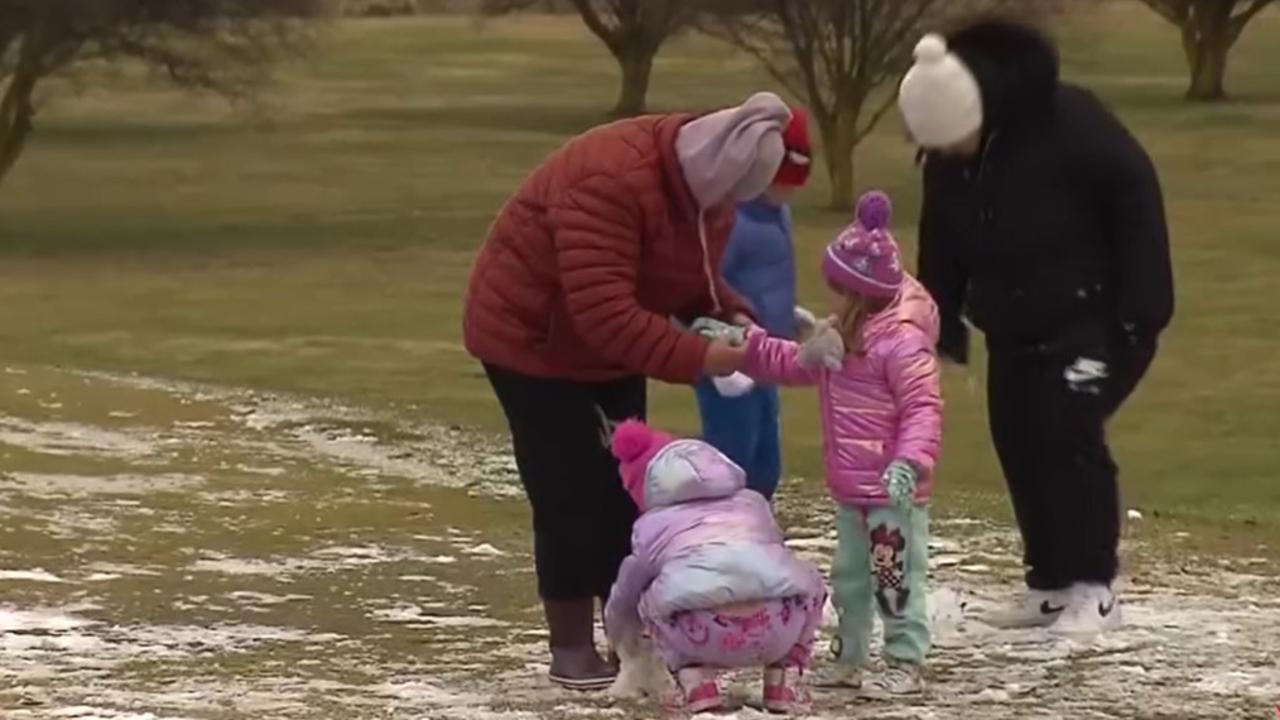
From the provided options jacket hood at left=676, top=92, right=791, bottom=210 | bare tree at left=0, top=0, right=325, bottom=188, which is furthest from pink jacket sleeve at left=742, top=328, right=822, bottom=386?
bare tree at left=0, top=0, right=325, bottom=188

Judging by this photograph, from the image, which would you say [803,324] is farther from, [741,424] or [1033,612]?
[1033,612]

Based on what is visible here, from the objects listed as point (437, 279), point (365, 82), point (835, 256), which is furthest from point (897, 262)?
point (365, 82)

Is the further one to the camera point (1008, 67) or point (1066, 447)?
point (1066, 447)

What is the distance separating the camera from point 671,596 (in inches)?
251

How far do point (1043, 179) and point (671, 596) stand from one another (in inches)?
81.6

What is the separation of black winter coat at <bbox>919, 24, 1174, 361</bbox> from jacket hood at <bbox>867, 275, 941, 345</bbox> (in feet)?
2.64

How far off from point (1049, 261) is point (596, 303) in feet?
5.91

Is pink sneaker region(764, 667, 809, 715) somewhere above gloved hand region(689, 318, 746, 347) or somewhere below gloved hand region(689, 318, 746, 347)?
below

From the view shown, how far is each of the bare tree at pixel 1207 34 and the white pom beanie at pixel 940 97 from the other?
151ft

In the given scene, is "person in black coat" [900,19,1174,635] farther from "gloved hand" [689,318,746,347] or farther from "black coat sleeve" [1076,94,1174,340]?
"gloved hand" [689,318,746,347]

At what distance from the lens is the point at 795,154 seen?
6906 mm

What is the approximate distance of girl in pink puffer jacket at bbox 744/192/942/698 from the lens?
22.6 feet

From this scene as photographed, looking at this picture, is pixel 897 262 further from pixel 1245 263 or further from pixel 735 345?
pixel 1245 263

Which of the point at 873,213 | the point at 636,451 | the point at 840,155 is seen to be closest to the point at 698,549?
the point at 636,451
